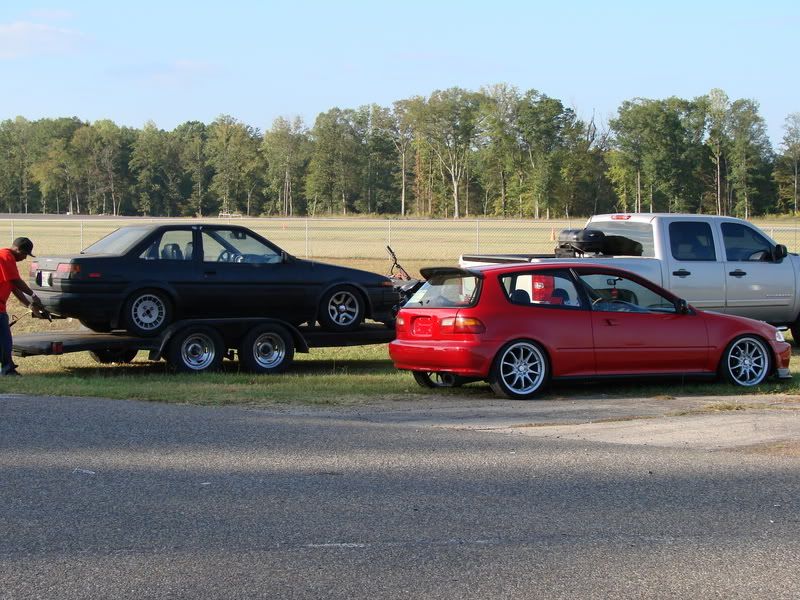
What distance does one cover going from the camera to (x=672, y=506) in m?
6.82

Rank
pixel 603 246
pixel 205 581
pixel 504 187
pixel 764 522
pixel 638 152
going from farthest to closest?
pixel 504 187
pixel 638 152
pixel 603 246
pixel 764 522
pixel 205 581

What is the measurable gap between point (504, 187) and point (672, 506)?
96.2m

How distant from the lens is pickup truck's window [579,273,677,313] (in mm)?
12352

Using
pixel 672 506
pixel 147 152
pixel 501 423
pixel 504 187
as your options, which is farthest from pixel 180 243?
pixel 147 152

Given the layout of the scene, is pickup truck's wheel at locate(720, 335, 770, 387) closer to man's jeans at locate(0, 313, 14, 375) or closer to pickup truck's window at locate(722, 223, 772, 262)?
pickup truck's window at locate(722, 223, 772, 262)

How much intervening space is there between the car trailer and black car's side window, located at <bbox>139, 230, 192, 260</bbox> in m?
0.91

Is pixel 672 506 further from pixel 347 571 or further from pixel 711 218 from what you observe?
pixel 711 218

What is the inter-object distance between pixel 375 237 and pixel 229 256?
1797 inches

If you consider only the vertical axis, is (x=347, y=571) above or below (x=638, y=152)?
below

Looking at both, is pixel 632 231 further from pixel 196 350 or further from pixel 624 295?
pixel 196 350

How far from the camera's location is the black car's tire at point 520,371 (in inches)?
461

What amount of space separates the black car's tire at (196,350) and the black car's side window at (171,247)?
1.09 m

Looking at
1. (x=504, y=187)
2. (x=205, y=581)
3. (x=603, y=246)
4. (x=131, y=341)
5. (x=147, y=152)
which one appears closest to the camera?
(x=205, y=581)

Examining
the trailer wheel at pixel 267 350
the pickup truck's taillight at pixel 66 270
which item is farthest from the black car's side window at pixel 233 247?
the pickup truck's taillight at pixel 66 270
